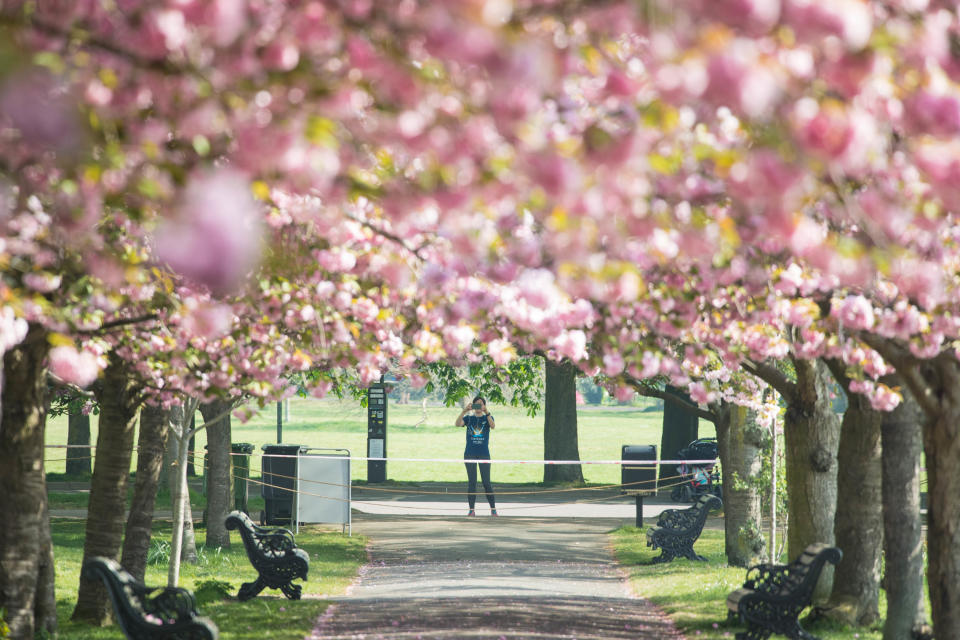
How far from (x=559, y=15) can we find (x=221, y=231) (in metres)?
1.08

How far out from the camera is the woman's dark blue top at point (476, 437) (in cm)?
1880

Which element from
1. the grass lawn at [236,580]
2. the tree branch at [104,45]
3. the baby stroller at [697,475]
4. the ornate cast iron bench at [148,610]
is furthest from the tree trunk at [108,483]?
the baby stroller at [697,475]

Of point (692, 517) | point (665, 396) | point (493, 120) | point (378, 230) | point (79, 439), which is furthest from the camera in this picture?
point (79, 439)

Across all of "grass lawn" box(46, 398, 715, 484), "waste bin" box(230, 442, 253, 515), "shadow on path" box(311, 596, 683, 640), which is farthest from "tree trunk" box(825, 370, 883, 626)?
"grass lawn" box(46, 398, 715, 484)

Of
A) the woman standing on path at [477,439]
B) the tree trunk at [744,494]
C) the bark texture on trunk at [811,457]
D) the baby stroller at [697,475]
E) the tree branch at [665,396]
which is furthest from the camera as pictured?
the baby stroller at [697,475]

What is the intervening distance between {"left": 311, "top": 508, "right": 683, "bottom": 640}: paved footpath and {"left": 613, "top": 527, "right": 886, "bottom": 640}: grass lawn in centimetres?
23

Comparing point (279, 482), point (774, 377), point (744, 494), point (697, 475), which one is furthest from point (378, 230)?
point (697, 475)

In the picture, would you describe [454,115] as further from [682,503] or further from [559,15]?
[682,503]

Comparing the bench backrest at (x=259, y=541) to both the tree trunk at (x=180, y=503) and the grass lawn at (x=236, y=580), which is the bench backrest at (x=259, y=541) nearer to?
the grass lawn at (x=236, y=580)

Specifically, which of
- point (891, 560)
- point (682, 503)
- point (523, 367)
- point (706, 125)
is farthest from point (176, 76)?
point (682, 503)

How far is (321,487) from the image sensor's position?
17.6 meters

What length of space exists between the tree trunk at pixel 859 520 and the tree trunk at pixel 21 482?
21.8ft

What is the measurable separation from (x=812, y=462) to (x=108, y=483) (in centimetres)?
658

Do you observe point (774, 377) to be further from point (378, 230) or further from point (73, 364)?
point (73, 364)
